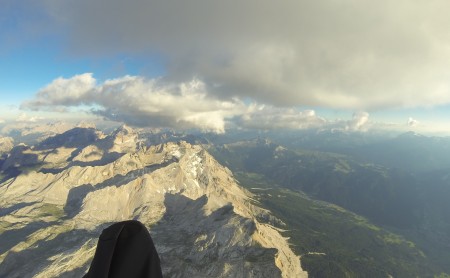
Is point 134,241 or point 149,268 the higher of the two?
point 134,241

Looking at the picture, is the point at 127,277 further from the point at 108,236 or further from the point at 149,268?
the point at 108,236

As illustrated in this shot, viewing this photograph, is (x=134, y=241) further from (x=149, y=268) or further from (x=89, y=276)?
(x=89, y=276)

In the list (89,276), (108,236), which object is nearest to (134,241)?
(108,236)

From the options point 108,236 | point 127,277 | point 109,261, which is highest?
point 108,236

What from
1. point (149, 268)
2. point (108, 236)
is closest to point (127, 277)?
point (149, 268)

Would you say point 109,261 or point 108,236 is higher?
point 108,236
